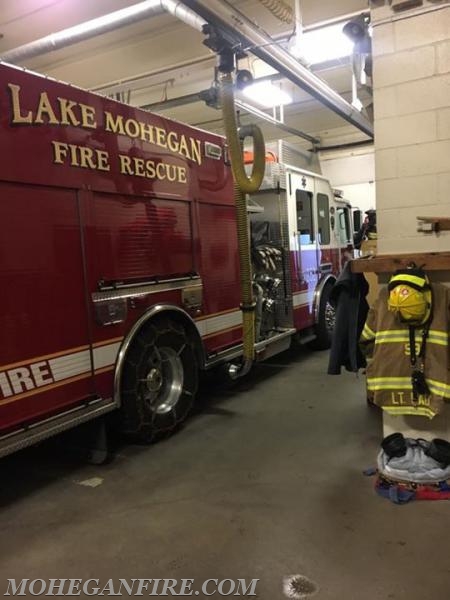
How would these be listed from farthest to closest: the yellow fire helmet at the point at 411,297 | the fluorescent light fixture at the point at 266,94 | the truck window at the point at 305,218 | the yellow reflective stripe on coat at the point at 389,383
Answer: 1. the fluorescent light fixture at the point at 266,94
2. the truck window at the point at 305,218
3. the yellow reflective stripe on coat at the point at 389,383
4. the yellow fire helmet at the point at 411,297

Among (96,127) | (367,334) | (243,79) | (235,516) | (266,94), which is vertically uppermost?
(266,94)

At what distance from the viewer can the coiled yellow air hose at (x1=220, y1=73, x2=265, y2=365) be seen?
14.5 ft

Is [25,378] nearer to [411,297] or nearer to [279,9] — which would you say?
[411,297]

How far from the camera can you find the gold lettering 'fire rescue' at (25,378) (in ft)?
10.3

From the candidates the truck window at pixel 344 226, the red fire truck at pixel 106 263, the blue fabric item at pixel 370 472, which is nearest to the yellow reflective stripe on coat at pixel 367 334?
the blue fabric item at pixel 370 472

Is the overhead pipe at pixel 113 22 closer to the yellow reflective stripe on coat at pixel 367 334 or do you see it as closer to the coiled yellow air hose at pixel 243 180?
the coiled yellow air hose at pixel 243 180

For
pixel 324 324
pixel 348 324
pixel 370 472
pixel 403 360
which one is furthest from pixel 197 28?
pixel 324 324

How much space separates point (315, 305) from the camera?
7535 mm

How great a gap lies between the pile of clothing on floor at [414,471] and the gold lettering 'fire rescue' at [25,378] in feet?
7.45

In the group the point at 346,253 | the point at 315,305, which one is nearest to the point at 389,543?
the point at 315,305

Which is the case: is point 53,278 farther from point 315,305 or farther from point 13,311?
point 315,305

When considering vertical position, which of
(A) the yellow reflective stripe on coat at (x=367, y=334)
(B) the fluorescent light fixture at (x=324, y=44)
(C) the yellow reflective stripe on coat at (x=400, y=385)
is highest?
(B) the fluorescent light fixture at (x=324, y=44)

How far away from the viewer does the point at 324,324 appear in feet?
25.4

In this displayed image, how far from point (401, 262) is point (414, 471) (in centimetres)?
132
